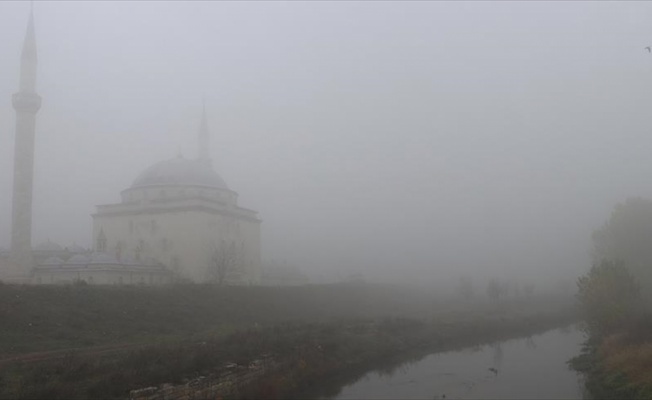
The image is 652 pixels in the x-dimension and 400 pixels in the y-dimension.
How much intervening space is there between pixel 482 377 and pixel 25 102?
111ft

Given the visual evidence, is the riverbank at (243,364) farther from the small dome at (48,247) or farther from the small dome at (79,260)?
the small dome at (48,247)

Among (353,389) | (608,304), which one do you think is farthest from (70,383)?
(608,304)

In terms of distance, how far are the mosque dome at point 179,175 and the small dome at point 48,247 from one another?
7923mm

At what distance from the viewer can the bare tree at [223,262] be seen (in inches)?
1852

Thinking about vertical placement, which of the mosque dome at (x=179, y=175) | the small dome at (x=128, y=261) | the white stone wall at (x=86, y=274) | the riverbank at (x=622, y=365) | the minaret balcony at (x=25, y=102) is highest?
the minaret balcony at (x=25, y=102)

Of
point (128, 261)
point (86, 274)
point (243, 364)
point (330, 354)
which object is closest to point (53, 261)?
point (86, 274)

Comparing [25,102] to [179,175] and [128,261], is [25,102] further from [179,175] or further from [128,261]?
[179,175]

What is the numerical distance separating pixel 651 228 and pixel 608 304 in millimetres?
13641

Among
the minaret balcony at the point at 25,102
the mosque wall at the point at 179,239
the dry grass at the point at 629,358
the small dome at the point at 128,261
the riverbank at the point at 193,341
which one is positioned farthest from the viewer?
the mosque wall at the point at 179,239

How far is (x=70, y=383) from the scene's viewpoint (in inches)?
589

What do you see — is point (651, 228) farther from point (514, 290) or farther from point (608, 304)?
point (514, 290)

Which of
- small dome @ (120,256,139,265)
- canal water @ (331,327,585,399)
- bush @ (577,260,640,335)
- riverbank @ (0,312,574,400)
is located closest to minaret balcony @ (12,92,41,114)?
small dome @ (120,256,139,265)

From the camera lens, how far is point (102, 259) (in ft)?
145

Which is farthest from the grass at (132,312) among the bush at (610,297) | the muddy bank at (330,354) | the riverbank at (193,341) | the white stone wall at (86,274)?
the bush at (610,297)
